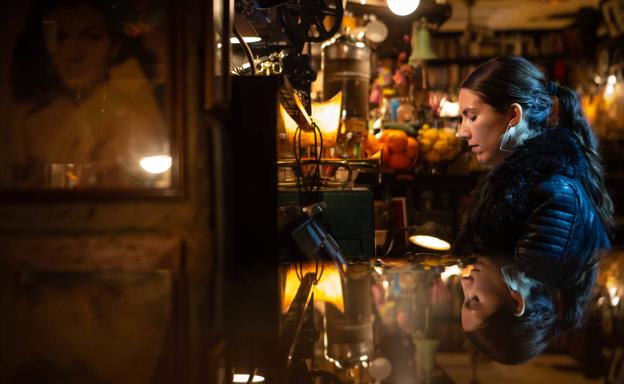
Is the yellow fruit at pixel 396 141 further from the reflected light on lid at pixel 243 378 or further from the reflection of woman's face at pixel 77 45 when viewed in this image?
the reflected light on lid at pixel 243 378

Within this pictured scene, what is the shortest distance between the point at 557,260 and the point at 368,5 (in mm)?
3284

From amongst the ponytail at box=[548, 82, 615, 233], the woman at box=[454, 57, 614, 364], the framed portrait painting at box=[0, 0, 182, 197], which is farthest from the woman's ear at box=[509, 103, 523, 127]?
the framed portrait painting at box=[0, 0, 182, 197]

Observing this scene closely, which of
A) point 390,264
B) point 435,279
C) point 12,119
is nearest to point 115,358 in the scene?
point 12,119

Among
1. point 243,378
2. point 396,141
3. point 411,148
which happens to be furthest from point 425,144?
point 243,378

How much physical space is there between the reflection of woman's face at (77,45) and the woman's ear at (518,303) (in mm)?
662

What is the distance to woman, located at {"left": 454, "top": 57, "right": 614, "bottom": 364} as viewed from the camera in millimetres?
1483

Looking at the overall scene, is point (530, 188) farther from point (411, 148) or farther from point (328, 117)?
point (411, 148)

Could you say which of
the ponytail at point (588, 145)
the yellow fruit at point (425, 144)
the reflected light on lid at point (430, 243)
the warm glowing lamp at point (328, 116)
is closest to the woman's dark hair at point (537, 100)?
the ponytail at point (588, 145)

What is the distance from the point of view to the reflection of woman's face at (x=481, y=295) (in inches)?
32.2

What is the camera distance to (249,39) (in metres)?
1.86

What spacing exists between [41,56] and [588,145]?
1.84 metres

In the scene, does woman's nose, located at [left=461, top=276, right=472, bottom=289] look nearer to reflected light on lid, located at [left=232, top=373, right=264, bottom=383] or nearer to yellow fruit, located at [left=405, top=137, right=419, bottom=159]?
reflected light on lid, located at [left=232, top=373, right=264, bottom=383]

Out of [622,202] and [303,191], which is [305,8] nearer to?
[303,191]

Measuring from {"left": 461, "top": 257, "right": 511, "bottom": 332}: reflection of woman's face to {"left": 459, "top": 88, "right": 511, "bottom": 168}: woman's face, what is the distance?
2.67 feet
